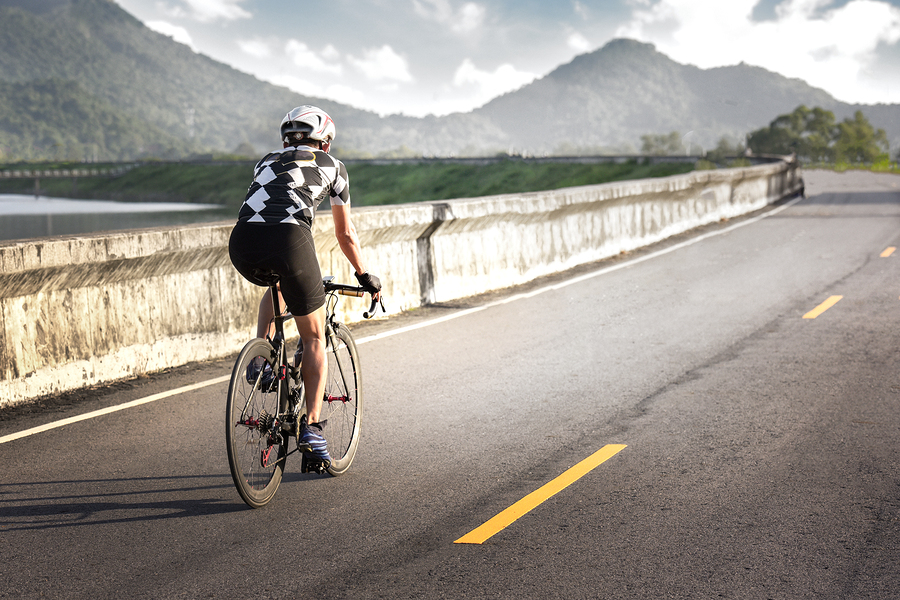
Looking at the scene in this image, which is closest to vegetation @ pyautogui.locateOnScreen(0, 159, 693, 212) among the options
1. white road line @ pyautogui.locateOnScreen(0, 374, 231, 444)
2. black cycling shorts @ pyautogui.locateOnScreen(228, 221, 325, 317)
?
white road line @ pyautogui.locateOnScreen(0, 374, 231, 444)

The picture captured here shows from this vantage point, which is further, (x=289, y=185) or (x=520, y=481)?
(x=520, y=481)

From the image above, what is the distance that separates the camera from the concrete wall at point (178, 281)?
21.5 ft

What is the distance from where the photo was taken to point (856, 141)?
5787 inches

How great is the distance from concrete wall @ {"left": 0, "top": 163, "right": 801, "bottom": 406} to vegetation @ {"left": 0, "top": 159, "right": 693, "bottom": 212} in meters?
81.3

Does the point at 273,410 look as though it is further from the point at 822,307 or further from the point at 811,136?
the point at 811,136

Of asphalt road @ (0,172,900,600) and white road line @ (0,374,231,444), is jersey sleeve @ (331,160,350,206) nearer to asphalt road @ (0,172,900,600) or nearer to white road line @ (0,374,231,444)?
asphalt road @ (0,172,900,600)

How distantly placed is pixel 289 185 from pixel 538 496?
6.65ft

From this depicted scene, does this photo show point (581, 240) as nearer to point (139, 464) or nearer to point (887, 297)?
point (887, 297)

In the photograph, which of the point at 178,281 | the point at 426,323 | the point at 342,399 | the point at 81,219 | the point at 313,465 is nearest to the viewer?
the point at 313,465

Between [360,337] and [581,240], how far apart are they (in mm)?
6787

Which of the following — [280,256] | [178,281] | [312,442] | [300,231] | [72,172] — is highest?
[72,172]

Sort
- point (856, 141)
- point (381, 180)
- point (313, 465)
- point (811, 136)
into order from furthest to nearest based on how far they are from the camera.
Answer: point (811, 136)
point (856, 141)
point (381, 180)
point (313, 465)

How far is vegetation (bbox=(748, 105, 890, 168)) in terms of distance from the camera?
547 feet

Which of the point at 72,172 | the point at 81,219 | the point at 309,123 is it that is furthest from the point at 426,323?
the point at 72,172
